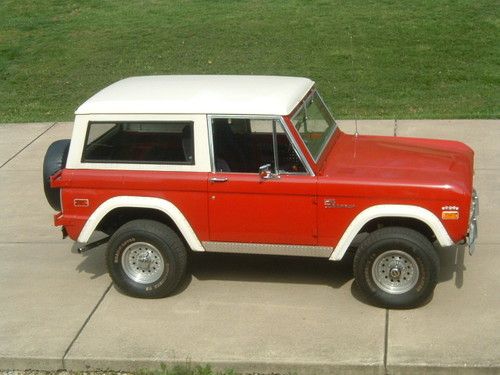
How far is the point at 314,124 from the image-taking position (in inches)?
282

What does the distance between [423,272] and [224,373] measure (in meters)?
1.66

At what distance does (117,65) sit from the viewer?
15.4 metres

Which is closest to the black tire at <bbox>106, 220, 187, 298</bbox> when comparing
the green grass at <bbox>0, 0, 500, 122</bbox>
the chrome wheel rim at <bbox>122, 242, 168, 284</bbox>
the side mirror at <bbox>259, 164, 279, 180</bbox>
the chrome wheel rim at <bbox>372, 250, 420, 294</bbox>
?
the chrome wheel rim at <bbox>122, 242, 168, 284</bbox>

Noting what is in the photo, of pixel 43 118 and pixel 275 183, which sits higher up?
pixel 275 183

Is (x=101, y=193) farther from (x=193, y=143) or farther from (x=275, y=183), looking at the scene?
(x=275, y=183)

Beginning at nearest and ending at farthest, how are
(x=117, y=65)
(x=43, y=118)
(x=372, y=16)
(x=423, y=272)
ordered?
(x=423, y=272) < (x=43, y=118) < (x=117, y=65) < (x=372, y=16)

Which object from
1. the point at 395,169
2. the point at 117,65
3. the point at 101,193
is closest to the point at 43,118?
the point at 117,65

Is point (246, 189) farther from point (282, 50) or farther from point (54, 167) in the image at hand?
point (282, 50)

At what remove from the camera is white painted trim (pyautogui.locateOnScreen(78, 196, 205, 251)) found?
22.3 ft

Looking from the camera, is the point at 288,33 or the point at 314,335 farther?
the point at 288,33

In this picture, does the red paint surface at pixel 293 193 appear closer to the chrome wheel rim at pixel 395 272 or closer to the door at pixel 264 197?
the door at pixel 264 197

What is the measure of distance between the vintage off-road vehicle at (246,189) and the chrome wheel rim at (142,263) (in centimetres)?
1

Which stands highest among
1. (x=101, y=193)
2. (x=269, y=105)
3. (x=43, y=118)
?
(x=269, y=105)

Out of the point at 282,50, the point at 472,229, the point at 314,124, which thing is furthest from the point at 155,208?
the point at 282,50
